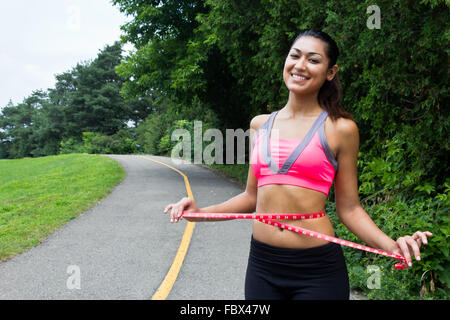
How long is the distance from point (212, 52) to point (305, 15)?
745cm

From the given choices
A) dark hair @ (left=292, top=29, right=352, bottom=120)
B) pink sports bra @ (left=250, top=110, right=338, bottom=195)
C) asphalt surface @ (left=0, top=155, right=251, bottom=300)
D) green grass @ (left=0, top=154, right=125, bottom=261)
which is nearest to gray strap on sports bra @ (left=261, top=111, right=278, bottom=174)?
pink sports bra @ (left=250, top=110, right=338, bottom=195)

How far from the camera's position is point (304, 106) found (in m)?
1.95

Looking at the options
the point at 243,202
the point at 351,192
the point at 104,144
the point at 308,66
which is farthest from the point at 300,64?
the point at 104,144

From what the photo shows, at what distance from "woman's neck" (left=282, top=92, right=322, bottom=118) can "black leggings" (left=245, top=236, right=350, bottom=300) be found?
2.05 ft

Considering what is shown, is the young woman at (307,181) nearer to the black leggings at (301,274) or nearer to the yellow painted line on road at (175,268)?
the black leggings at (301,274)

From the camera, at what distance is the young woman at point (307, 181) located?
71.3 inches

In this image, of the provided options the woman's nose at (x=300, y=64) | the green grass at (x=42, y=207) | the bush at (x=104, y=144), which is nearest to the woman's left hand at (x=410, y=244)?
the woman's nose at (x=300, y=64)

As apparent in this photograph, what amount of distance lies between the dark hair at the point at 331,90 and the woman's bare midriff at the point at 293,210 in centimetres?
39

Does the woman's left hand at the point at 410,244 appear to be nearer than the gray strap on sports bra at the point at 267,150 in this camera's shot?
Yes

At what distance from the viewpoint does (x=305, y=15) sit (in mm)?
8258

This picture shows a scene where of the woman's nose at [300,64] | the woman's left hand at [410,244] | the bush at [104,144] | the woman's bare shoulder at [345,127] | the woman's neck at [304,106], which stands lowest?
the bush at [104,144]

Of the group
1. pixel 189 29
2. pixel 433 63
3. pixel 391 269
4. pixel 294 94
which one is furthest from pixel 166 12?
pixel 294 94

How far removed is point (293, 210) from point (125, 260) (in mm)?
4724

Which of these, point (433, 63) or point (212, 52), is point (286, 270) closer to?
point (433, 63)
